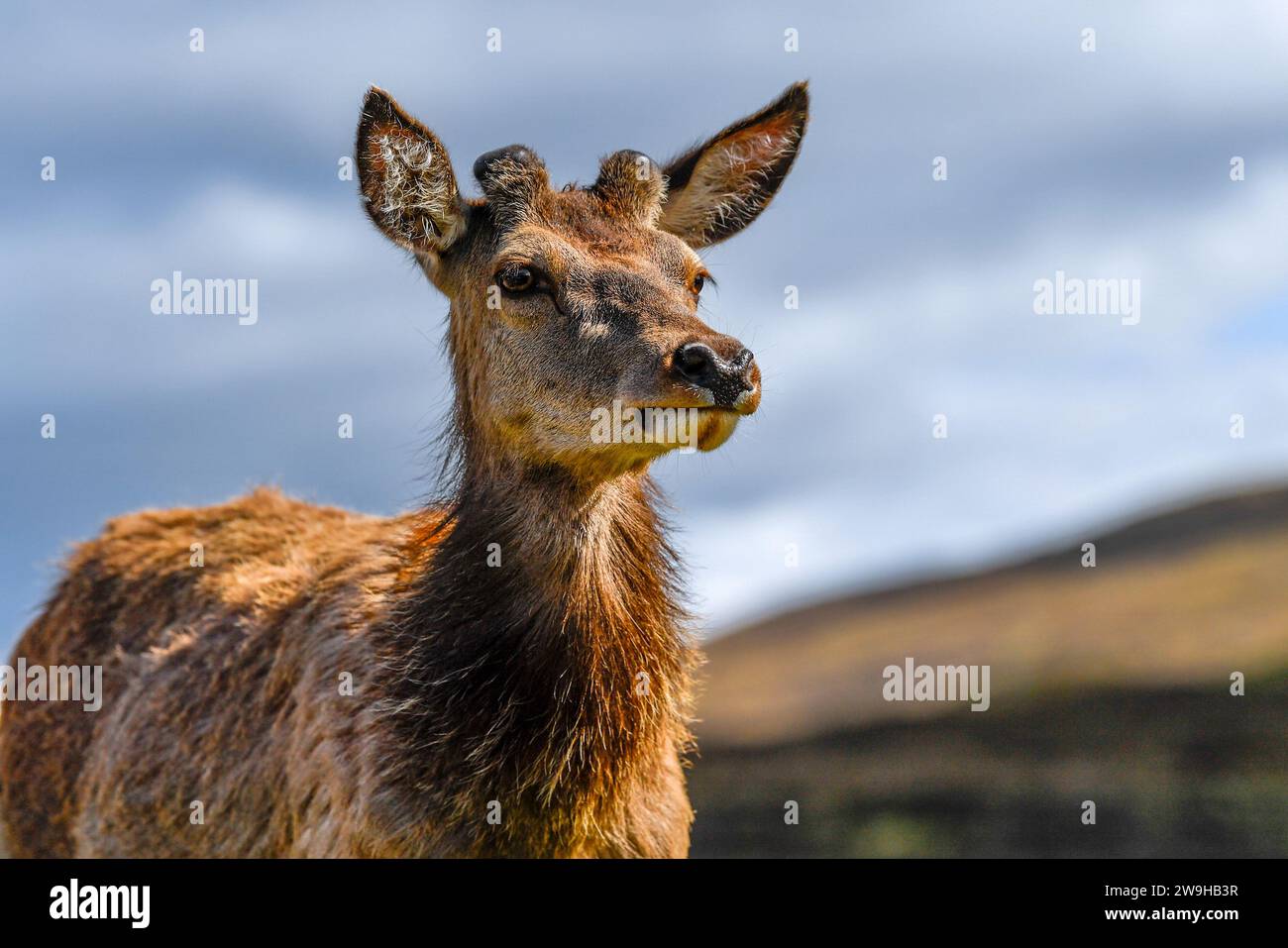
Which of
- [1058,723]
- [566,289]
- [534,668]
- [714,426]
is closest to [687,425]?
[714,426]

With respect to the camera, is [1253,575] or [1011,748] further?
[1253,575]

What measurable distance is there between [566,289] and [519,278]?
1.02 feet

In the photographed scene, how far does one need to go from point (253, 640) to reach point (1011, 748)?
48.4 feet

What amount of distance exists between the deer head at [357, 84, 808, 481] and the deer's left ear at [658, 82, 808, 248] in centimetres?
2

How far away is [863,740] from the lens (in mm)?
22719

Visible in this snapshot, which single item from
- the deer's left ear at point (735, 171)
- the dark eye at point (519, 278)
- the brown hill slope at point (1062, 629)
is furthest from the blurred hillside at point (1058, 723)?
the dark eye at point (519, 278)

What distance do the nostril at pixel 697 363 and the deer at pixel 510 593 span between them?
11 millimetres

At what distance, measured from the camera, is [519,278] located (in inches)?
308

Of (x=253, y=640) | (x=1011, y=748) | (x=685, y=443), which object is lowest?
(x=1011, y=748)

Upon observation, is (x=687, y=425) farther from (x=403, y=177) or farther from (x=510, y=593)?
(x=403, y=177)

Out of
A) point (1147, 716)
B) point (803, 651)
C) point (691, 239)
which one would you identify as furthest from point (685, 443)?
point (803, 651)

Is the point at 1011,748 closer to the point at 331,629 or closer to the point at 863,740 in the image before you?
the point at 863,740

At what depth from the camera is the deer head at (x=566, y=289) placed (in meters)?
7.01

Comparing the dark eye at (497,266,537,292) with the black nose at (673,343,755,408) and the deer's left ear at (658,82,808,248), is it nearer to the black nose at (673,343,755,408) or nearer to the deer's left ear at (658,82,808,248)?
the black nose at (673,343,755,408)
